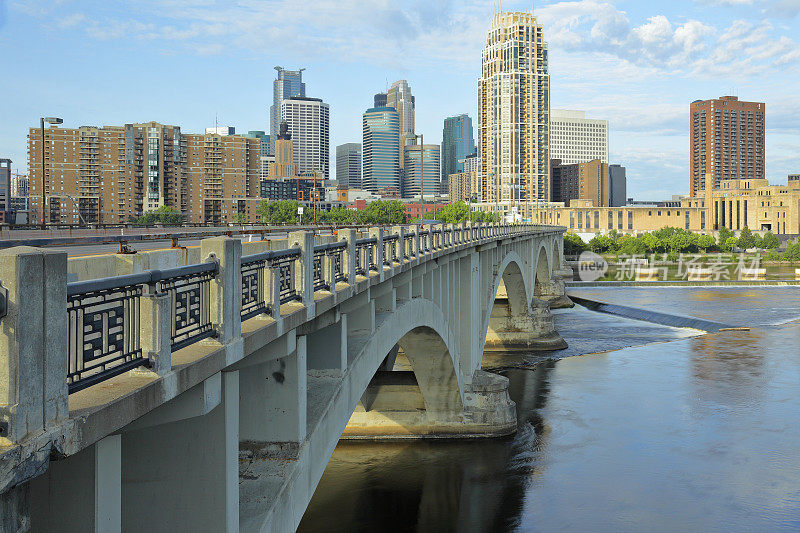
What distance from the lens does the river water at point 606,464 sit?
26.7 m

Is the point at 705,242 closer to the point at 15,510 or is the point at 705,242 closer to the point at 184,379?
the point at 184,379

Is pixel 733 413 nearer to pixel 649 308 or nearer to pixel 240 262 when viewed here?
pixel 240 262

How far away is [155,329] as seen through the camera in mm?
5953

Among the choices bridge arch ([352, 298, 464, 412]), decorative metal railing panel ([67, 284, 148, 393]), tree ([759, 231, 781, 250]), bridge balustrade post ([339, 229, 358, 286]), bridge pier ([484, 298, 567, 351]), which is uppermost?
tree ([759, 231, 781, 250])

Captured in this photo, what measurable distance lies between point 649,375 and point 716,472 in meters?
19.9

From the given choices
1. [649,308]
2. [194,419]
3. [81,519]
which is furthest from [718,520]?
[649,308]

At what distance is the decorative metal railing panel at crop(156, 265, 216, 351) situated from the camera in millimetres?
6801

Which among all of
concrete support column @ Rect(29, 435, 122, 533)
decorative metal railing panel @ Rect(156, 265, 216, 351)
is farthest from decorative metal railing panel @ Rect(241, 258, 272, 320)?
concrete support column @ Rect(29, 435, 122, 533)

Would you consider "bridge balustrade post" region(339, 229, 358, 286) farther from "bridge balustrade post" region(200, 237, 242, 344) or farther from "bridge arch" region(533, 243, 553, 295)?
"bridge arch" region(533, 243, 553, 295)

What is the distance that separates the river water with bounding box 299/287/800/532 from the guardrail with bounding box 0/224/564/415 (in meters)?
17.7

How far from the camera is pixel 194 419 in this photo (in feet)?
25.8

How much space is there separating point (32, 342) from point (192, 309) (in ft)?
9.62

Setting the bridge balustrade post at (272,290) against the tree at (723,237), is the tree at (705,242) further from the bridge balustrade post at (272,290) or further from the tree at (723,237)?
the bridge balustrade post at (272,290)

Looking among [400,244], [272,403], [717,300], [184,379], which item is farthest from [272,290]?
[717,300]
